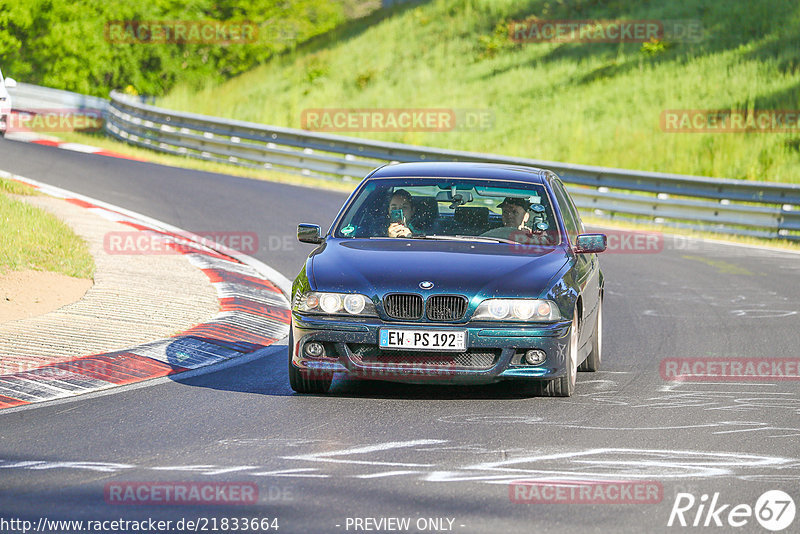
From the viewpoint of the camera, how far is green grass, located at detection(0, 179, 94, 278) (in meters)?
12.5

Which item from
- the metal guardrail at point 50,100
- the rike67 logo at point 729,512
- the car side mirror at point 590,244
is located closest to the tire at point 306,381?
the car side mirror at point 590,244

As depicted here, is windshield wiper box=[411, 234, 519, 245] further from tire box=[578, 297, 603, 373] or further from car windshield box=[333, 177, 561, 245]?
tire box=[578, 297, 603, 373]

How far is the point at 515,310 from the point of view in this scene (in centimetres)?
789

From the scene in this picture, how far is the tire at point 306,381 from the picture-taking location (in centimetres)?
824

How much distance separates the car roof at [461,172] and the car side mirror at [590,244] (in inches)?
28.2

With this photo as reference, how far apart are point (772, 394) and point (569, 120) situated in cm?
2796

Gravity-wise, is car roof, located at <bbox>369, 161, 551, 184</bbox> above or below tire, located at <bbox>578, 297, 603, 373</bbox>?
above

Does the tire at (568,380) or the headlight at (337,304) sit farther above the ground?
the headlight at (337,304)

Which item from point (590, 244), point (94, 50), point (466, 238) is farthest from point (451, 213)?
point (94, 50)

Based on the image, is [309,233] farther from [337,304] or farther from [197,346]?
[197,346]

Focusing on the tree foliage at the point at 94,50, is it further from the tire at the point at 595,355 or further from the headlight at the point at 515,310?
the headlight at the point at 515,310

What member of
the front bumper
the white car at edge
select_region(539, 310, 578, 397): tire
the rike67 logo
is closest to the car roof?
select_region(539, 310, 578, 397): tire

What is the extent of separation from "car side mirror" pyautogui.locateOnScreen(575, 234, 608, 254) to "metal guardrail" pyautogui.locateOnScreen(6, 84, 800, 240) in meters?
13.1

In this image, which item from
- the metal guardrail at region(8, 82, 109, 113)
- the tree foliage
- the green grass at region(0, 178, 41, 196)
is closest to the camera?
the green grass at region(0, 178, 41, 196)
